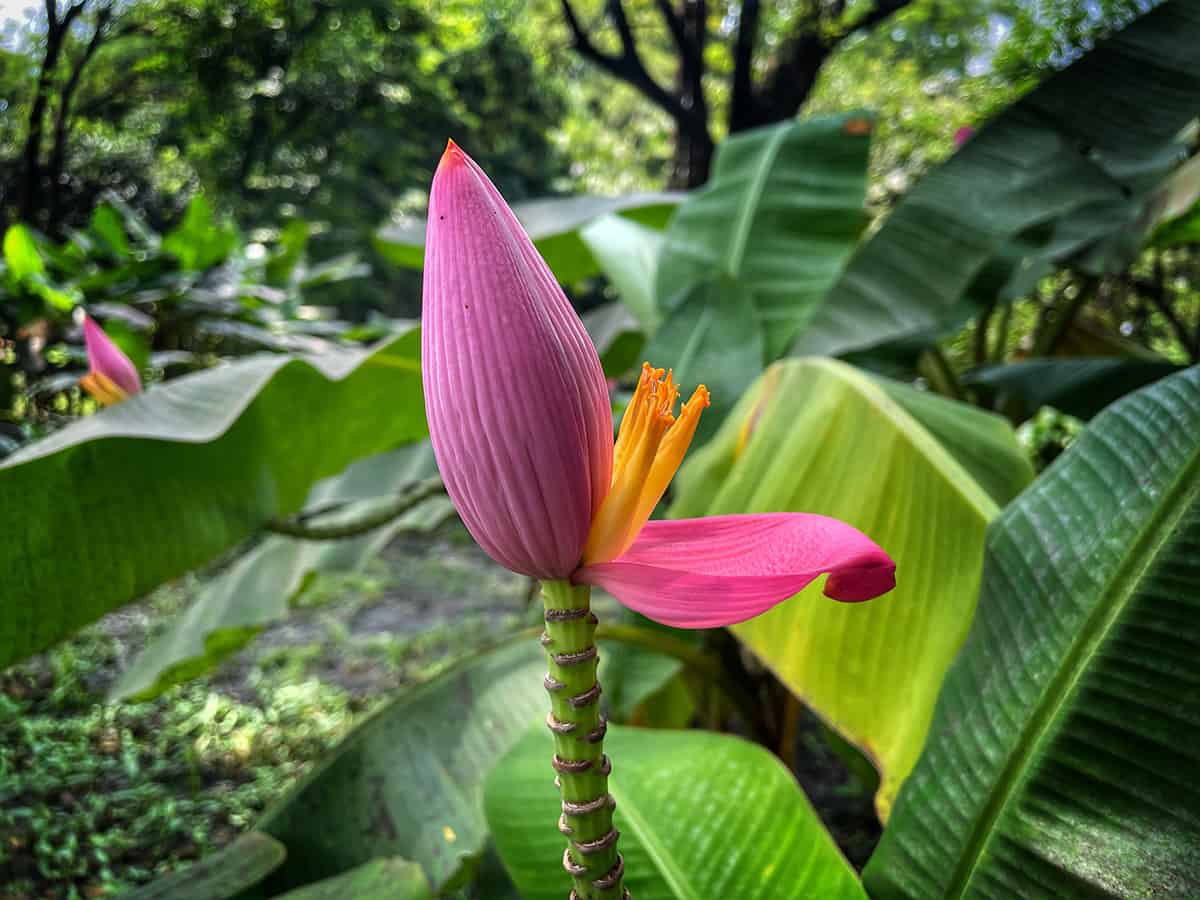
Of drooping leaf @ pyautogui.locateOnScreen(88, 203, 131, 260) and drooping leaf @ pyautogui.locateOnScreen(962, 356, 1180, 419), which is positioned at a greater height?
drooping leaf @ pyautogui.locateOnScreen(88, 203, 131, 260)

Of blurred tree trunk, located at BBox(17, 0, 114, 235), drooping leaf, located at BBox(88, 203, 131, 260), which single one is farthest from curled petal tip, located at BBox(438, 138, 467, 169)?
blurred tree trunk, located at BBox(17, 0, 114, 235)

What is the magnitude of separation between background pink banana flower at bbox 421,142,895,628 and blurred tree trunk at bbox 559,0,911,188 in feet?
9.60

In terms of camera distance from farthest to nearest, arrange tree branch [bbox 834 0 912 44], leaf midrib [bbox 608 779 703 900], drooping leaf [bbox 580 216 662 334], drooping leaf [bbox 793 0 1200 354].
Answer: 1. tree branch [bbox 834 0 912 44]
2. drooping leaf [bbox 580 216 662 334]
3. drooping leaf [bbox 793 0 1200 354]
4. leaf midrib [bbox 608 779 703 900]

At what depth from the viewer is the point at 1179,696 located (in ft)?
0.75

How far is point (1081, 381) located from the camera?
608 millimetres

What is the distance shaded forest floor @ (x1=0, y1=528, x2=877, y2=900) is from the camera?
76 centimetres

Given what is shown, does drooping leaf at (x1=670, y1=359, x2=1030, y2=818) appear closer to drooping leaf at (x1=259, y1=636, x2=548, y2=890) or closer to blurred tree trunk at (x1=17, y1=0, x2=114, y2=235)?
drooping leaf at (x1=259, y1=636, x2=548, y2=890)

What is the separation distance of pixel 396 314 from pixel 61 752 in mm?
3845

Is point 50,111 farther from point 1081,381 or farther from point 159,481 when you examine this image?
point 1081,381

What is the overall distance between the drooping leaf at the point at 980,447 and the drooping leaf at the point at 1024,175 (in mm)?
131

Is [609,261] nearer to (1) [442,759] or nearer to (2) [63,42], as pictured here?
(1) [442,759]

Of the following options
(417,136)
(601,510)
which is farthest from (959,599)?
(417,136)

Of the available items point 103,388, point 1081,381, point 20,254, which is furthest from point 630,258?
point 20,254

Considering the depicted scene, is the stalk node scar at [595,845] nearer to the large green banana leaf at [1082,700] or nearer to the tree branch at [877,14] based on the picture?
the large green banana leaf at [1082,700]
